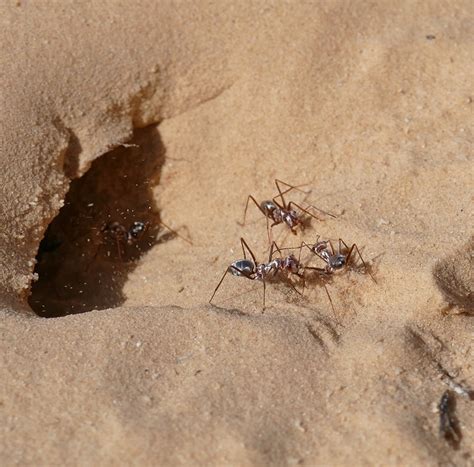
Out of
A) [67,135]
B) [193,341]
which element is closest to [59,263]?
[67,135]

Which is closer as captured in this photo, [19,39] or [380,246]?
[380,246]

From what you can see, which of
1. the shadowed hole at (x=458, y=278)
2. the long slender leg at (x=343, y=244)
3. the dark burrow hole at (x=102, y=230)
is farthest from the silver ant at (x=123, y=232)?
the shadowed hole at (x=458, y=278)

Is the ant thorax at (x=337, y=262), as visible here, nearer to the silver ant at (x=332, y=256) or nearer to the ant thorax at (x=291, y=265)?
the silver ant at (x=332, y=256)

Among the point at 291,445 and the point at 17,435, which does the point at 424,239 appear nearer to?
the point at 291,445

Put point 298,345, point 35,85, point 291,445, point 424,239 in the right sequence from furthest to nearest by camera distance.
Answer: point 35,85
point 424,239
point 298,345
point 291,445

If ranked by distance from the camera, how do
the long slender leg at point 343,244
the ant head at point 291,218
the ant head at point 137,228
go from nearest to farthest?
the long slender leg at point 343,244
the ant head at point 291,218
the ant head at point 137,228

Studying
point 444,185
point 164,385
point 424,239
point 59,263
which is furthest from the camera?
point 59,263

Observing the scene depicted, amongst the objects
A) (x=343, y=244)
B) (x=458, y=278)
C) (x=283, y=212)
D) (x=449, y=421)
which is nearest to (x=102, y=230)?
(x=283, y=212)
